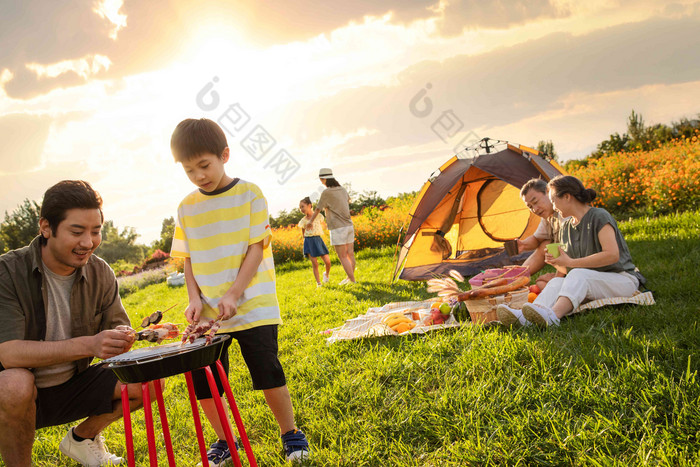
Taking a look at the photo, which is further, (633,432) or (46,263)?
(46,263)

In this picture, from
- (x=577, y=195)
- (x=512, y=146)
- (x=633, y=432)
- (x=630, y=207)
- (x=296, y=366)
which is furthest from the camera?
(x=630, y=207)

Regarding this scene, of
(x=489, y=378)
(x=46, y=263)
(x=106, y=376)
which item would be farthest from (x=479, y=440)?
(x=46, y=263)

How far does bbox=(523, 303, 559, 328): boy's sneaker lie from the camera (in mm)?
3334

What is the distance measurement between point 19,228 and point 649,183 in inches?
1343

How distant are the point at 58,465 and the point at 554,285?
377 centimetres

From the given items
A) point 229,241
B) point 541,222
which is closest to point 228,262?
point 229,241

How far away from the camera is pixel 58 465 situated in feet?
8.52

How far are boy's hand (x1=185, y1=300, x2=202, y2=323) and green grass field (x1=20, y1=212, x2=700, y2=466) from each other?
810 millimetres

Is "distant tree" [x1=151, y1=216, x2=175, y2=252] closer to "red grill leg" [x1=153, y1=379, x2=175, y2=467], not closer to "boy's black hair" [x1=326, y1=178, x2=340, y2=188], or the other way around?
"boy's black hair" [x1=326, y1=178, x2=340, y2=188]

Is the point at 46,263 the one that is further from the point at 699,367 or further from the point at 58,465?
the point at 699,367

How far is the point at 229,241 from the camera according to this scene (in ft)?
7.43

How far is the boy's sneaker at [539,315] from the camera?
3.33 m

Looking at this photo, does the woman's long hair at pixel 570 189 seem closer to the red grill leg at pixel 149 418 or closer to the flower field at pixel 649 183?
the red grill leg at pixel 149 418

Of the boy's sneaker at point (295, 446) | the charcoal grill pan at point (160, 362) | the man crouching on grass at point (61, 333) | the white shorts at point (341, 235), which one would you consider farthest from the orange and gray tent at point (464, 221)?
the charcoal grill pan at point (160, 362)
